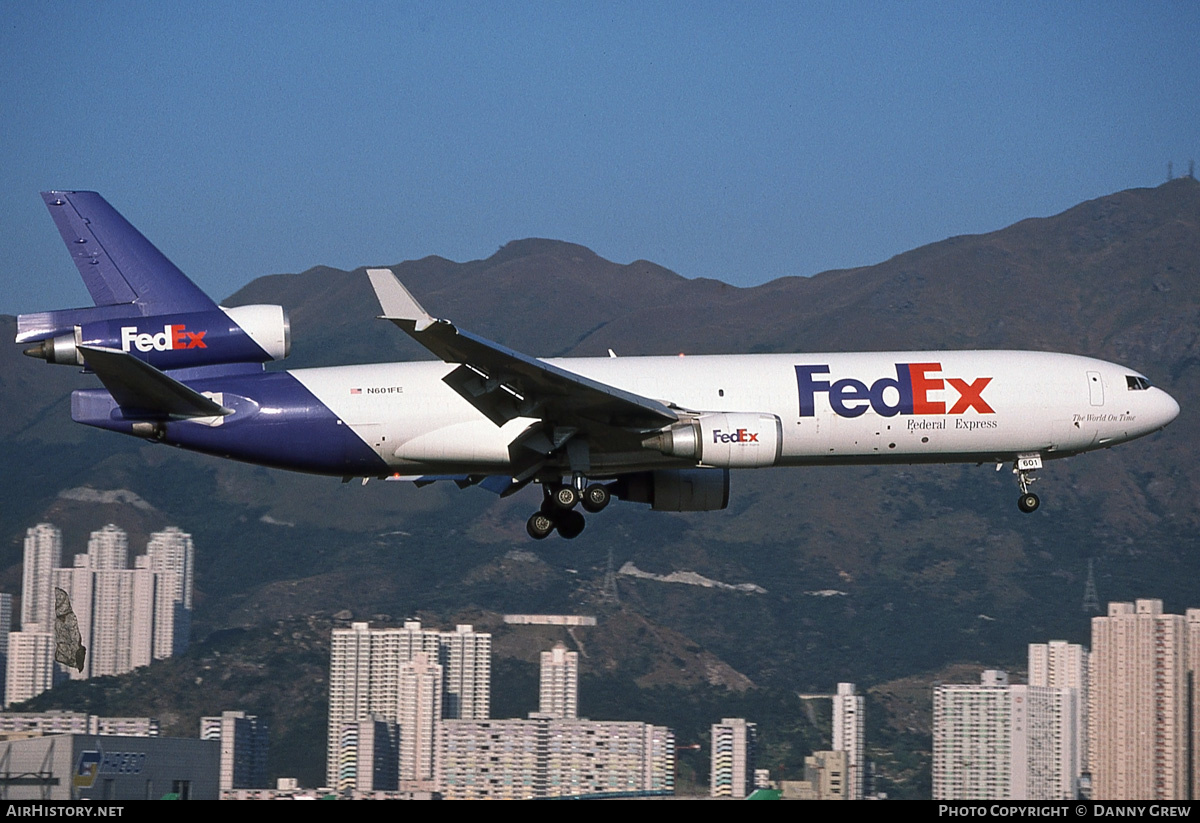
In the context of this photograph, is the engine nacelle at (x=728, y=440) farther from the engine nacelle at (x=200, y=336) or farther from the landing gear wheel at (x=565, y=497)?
the engine nacelle at (x=200, y=336)

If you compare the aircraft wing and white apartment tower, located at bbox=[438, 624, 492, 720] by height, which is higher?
the aircraft wing

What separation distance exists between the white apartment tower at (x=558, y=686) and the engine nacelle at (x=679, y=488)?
70108mm

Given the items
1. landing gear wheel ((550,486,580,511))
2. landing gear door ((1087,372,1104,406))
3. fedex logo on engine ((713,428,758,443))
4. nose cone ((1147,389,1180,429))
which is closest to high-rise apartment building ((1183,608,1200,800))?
nose cone ((1147,389,1180,429))

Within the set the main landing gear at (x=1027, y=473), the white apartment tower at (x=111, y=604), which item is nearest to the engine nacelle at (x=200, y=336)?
the main landing gear at (x=1027, y=473)

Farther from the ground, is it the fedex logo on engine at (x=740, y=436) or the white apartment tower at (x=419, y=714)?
the fedex logo on engine at (x=740, y=436)

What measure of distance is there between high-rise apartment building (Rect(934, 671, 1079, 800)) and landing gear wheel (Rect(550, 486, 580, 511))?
44909 mm

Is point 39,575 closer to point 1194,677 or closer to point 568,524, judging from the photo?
point 1194,677

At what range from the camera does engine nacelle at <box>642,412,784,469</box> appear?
34.9 metres

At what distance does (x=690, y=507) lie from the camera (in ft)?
132

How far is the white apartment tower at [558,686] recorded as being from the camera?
10969 centimetres

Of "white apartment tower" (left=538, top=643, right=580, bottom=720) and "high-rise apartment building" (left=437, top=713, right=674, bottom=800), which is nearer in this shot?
"high-rise apartment building" (left=437, top=713, right=674, bottom=800)

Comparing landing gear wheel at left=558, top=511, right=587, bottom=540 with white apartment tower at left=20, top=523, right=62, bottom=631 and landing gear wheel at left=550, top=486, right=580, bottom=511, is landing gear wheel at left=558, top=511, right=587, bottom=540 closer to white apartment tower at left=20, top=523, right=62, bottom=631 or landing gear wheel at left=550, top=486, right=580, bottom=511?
landing gear wheel at left=550, top=486, right=580, bottom=511

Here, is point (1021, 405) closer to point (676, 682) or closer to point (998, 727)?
point (998, 727)

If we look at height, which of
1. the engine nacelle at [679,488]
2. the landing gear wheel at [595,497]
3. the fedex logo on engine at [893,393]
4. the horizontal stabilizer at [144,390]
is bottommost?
the landing gear wheel at [595,497]
